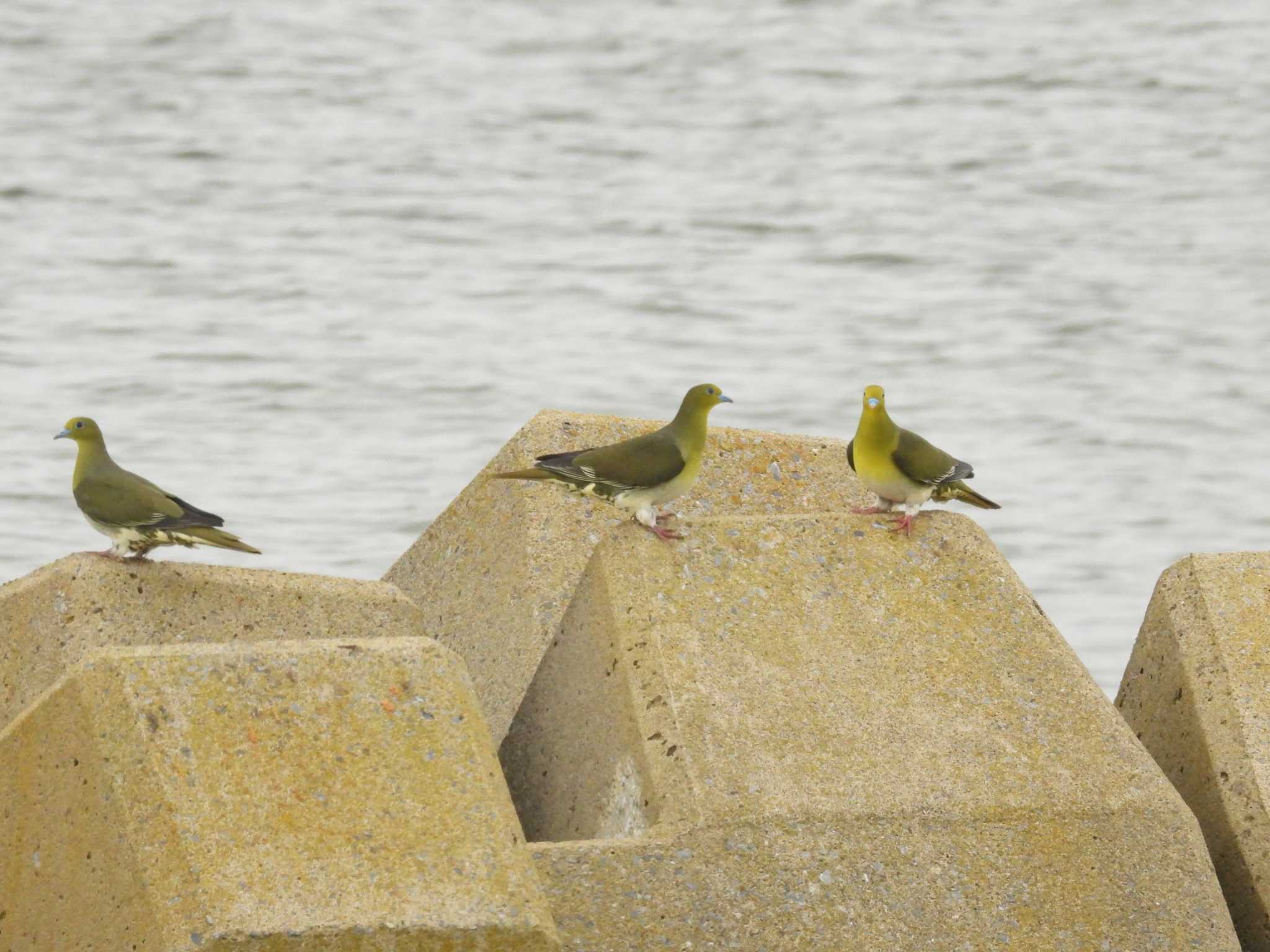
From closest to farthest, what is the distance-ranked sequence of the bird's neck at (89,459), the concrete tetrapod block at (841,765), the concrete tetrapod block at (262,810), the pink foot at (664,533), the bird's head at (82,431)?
the concrete tetrapod block at (262,810) < the concrete tetrapod block at (841,765) < the pink foot at (664,533) < the bird's neck at (89,459) < the bird's head at (82,431)

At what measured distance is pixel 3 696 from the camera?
598 centimetres

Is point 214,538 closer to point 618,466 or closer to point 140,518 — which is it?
point 140,518

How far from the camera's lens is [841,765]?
5223 mm

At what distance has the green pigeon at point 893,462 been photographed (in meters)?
6.02

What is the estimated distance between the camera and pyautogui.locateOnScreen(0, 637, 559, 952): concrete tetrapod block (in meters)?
4.30

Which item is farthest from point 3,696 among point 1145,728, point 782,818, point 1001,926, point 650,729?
point 1145,728

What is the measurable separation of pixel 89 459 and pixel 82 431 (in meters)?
0.18

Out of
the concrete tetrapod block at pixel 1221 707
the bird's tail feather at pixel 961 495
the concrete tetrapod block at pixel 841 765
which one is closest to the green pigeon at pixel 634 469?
the concrete tetrapod block at pixel 841 765

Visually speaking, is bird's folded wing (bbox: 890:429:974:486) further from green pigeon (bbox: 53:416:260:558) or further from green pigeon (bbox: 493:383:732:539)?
green pigeon (bbox: 53:416:260:558)

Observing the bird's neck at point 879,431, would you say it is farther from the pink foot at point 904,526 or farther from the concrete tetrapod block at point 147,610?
the concrete tetrapod block at point 147,610

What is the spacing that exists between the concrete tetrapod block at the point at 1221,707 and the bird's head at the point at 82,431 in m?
3.41

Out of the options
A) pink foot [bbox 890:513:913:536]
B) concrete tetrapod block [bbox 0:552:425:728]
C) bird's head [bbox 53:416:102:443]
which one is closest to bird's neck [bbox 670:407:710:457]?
pink foot [bbox 890:513:913:536]

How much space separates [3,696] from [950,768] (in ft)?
8.71

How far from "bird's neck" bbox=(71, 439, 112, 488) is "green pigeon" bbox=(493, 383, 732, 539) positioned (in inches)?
55.7
